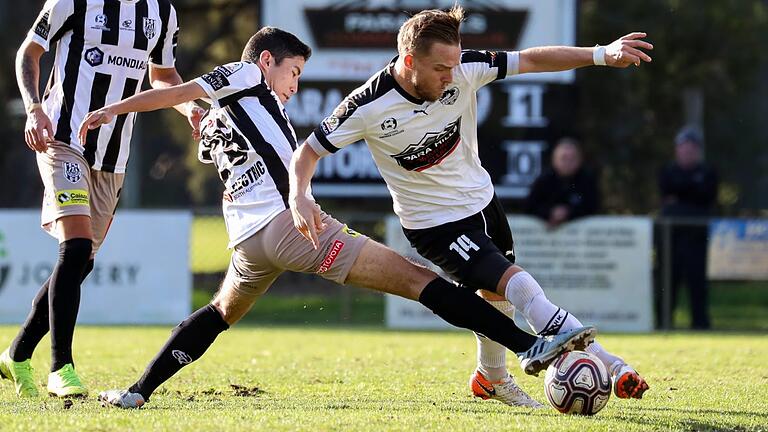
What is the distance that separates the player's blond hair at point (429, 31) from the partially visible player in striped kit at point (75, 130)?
57.4 inches

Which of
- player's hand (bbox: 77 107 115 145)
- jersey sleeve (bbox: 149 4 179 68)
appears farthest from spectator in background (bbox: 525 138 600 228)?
player's hand (bbox: 77 107 115 145)

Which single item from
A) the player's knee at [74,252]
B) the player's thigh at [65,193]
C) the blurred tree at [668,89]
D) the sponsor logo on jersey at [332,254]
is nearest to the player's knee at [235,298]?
the sponsor logo on jersey at [332,254]

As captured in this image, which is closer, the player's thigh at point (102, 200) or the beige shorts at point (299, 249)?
the beige shorts at point (299, 249)

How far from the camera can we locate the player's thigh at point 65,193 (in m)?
6.55

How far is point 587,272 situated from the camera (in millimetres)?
13961

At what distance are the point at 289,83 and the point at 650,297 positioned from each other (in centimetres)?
864

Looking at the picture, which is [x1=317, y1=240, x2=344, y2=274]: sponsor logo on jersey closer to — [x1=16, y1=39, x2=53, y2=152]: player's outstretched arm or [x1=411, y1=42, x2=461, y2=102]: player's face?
[x1=411, y1=42, x2=461, y2=102]: player's face

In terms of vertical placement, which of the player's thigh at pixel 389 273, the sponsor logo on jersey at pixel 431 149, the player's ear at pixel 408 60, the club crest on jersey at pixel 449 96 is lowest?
the player's thigh at pixel 389 273

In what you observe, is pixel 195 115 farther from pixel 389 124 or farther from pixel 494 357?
pixel 494 357

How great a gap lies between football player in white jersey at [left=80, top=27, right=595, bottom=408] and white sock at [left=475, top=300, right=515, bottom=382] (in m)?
0.79

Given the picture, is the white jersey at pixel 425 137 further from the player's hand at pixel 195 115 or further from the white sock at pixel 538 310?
the player's hand at pixel 195 115

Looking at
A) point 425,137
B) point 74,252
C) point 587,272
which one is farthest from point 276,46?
point 587,272

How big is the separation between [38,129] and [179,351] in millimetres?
1406

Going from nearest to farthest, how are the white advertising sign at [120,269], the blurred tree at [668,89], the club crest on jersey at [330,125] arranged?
the club crest on jersey at [330,125]
the white advertising sign at [120,269]
the blurred tree at [668,89]
